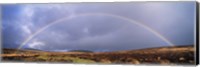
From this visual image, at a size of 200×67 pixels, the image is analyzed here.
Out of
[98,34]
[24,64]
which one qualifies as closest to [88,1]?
[98,34]

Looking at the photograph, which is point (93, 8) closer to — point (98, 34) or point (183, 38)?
point (98, 34)

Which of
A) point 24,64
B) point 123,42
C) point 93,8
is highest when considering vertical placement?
point 93,8

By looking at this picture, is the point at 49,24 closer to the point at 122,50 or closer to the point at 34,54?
the point at 34,54

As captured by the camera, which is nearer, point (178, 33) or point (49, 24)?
point (178, 33)

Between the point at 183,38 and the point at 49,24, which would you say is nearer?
the point at 183,38

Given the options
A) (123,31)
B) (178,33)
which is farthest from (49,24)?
(178,33)

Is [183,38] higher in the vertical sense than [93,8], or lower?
lower
